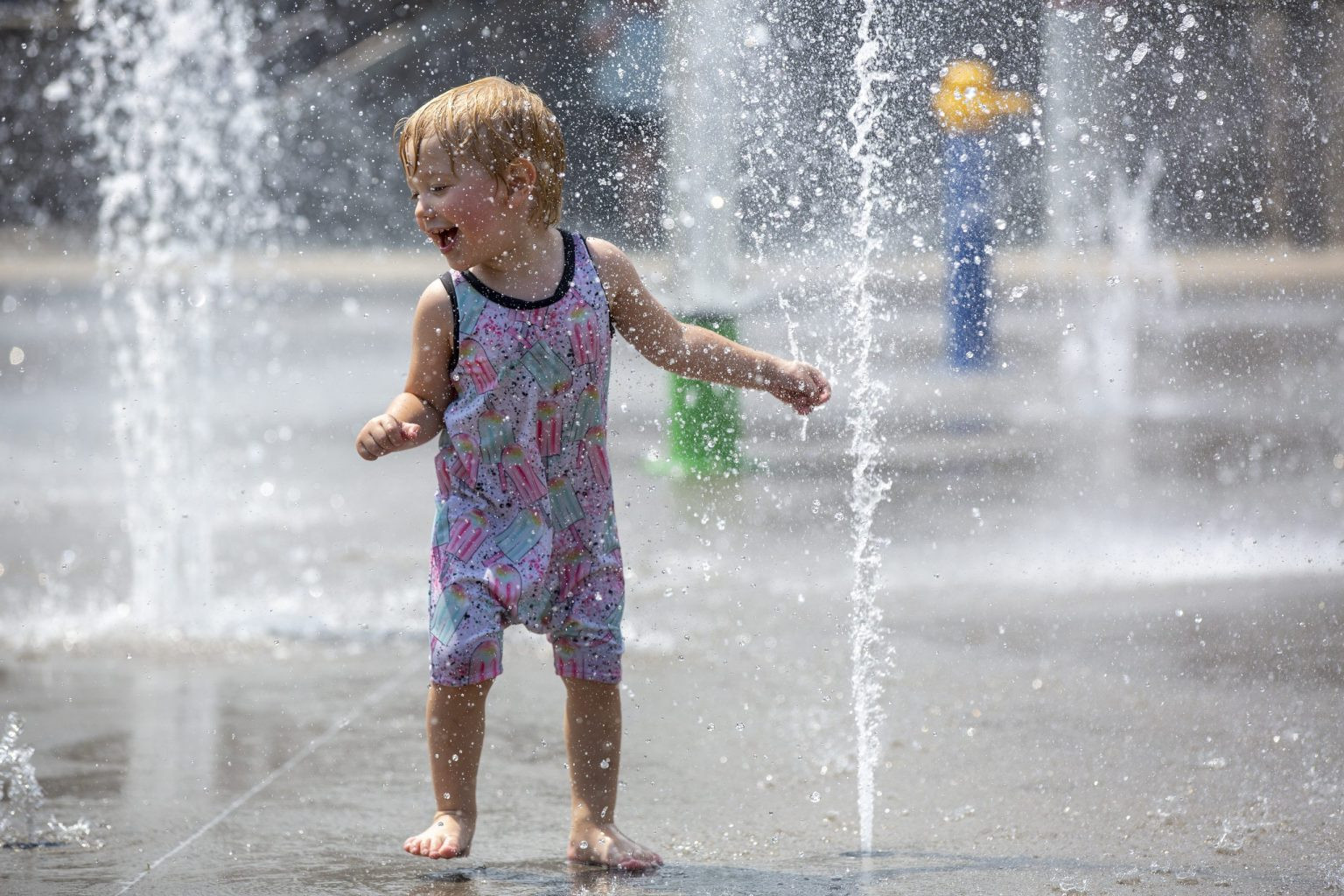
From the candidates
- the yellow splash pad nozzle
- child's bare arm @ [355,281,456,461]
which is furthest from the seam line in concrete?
the yellow splash pad nozzle

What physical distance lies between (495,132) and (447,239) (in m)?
0.17

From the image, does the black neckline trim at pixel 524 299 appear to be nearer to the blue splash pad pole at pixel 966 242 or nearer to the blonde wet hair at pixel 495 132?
the blonde wet hair at pixel 495 132

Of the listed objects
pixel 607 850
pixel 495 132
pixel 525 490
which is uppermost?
pixel 495 132

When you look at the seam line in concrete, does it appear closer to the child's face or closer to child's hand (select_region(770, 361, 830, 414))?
the child's face

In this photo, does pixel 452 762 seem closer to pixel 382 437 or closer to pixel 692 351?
pixel 382 437

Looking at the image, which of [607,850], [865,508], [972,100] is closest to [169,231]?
[972,100]

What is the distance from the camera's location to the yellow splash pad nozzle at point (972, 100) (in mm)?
5332

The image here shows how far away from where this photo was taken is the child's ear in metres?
2.51

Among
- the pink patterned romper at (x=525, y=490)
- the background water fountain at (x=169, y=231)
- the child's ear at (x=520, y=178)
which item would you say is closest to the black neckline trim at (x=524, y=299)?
the pink patterned romper at (x=525, y=490)

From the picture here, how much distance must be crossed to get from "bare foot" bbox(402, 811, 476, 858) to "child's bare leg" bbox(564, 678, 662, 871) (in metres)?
0.16

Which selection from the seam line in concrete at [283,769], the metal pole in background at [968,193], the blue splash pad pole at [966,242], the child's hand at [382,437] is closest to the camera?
the child's hand at [382,437]

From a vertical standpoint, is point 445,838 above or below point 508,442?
below

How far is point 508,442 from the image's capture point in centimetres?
252

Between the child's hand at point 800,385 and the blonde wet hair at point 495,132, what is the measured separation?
0.45 m
